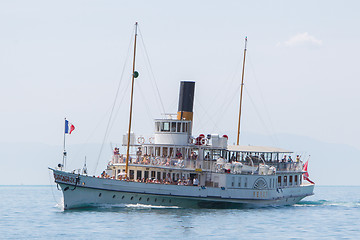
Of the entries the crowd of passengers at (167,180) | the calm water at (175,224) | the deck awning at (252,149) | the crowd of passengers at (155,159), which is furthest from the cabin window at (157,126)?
the calm water at (175,224)

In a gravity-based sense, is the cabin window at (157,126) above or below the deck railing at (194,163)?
above

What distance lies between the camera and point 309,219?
55.4 meters

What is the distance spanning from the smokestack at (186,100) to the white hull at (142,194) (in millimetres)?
7124

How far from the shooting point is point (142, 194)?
2076 inches

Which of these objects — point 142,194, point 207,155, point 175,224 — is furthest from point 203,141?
point 175,224

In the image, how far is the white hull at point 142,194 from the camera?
169 feet

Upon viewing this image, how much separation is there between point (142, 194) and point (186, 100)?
1002 centimetres

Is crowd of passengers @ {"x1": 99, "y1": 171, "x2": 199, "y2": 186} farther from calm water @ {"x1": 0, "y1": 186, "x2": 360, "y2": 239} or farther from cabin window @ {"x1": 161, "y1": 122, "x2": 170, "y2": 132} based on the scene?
cabin window @ {"x1": 161, "y1": 122, "x2": 170, "y2": 132}

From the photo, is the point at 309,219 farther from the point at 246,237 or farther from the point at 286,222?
the point at 246,237

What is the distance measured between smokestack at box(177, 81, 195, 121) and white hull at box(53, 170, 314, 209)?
7124mm

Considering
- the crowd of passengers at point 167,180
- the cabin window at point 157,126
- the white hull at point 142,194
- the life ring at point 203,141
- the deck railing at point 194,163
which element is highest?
the cabin window at point 157,126

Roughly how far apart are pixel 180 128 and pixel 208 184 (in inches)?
198

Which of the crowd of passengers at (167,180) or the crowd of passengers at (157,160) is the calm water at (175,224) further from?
the crowd of passengers at (157,160)

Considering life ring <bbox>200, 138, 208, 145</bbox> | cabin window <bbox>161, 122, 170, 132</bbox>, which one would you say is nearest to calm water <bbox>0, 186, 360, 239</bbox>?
life ring <bbox>200, 138, 208, 145</bbox>
